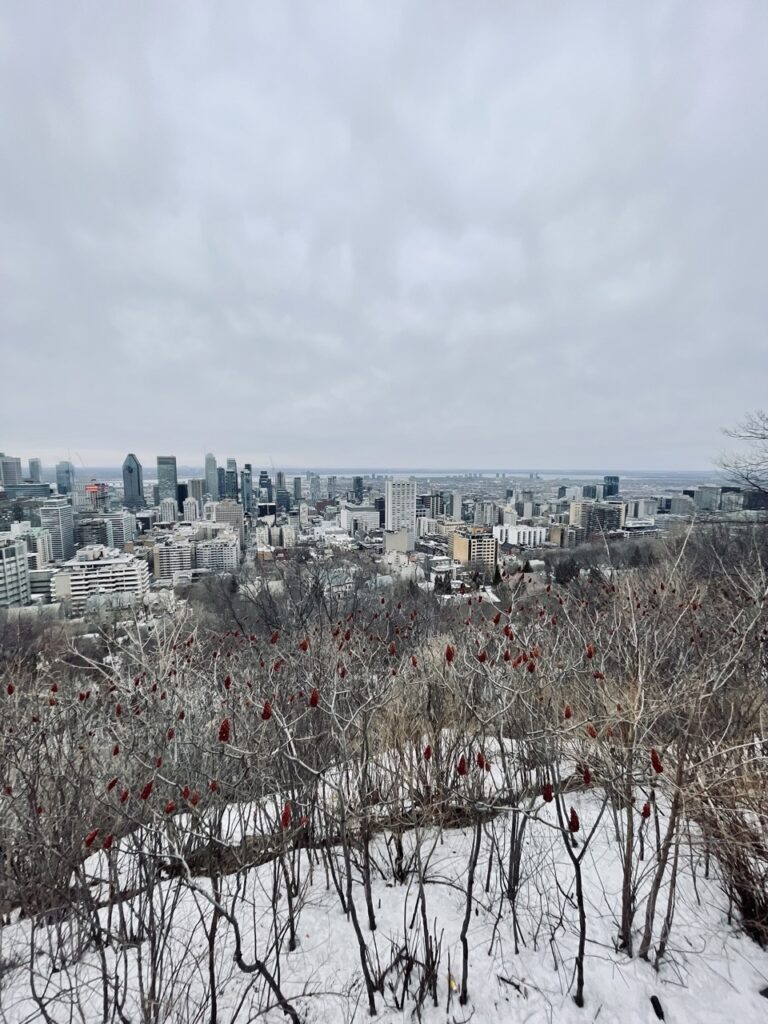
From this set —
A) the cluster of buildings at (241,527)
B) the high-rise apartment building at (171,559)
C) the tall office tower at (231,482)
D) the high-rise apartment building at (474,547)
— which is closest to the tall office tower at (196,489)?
the cluster of buildings at (241,527)

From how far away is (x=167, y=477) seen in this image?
160 meters

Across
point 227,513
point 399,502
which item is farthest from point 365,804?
point 227,513

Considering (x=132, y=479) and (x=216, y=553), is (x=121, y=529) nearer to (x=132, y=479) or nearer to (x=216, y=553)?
(x=216, y=553)

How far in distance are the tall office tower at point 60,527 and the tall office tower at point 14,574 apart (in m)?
31.4

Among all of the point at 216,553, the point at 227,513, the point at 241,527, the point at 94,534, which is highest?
the point at 227,513

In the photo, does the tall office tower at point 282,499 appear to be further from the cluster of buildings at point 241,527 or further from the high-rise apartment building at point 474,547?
the high-rise apartment building at point 474,547

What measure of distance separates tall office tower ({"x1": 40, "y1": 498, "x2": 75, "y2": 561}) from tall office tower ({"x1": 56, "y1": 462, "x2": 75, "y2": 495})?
69506mm

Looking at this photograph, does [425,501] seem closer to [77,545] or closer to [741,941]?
[77,545]

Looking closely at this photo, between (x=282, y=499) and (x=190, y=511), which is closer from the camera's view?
(x=190, y=511)

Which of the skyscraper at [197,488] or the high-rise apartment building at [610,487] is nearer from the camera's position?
the high-rise apartment building at [610,487]

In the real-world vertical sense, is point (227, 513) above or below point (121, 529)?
above

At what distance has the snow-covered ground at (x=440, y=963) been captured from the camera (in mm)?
2168

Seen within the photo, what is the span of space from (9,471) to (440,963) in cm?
17282

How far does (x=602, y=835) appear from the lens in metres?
3.43
